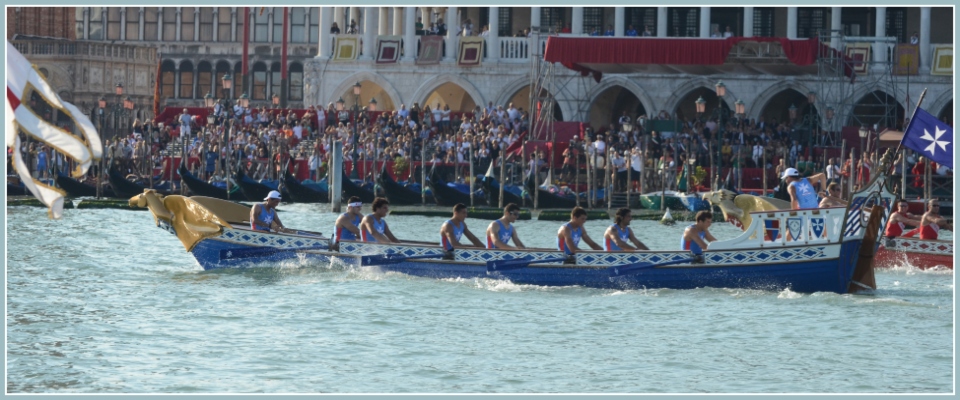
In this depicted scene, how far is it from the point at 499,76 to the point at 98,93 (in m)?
16.3

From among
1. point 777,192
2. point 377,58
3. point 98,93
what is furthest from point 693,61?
point 98,93

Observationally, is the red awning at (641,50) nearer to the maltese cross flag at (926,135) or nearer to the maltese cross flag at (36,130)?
the maltese cross flag at (926,135)

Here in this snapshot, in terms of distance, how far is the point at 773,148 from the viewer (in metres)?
30.8

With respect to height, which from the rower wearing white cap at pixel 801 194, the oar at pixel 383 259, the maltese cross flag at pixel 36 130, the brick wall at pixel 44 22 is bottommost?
the oar at pixel 383 259

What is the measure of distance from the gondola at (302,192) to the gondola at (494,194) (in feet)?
10.3

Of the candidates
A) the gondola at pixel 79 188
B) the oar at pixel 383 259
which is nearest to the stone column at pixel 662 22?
the gondola at pixel 79 188

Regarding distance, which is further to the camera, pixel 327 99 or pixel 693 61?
pixel 327 99

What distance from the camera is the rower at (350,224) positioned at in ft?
58.7

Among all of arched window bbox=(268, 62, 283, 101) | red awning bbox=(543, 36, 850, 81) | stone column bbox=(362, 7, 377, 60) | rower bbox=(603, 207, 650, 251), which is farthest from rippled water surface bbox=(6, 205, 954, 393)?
arched window bbox=(268, 62, 283, 101)

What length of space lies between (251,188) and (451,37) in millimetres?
8269

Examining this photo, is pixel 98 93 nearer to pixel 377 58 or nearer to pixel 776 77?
pixel 377 58

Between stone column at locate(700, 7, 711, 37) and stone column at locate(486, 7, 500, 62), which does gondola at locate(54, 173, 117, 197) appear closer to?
stone column at locate(486, 7, 500, 62)

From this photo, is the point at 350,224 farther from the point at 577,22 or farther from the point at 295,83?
the point at 295,83

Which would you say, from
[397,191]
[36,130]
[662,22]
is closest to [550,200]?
[397,191]
